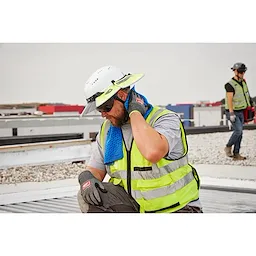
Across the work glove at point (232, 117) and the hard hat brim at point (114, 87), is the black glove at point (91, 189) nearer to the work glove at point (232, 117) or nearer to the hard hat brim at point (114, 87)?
the hard hat brim at point (114, 87)

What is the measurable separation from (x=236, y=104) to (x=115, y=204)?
1024 mm

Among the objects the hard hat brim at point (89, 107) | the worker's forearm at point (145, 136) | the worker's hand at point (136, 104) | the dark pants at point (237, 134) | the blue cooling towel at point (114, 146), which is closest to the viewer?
the worker's forearm at point (145, 136)

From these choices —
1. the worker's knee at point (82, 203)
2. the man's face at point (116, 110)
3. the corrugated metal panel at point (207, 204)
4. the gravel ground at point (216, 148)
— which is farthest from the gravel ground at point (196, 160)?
the man's face at point (116, 110)

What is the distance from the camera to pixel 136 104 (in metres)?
2.65

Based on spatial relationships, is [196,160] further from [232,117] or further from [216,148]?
[232,117]

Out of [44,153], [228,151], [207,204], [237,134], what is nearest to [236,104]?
[237,134]

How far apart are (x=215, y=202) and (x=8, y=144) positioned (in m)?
1.33

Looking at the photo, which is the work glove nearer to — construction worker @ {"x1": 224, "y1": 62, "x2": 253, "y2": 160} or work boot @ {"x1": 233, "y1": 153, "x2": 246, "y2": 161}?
construction worker @ {"x1": 224, "y1": 62, "x2": 253, "y2": 160}

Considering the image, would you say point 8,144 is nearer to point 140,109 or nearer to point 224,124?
point 140,109

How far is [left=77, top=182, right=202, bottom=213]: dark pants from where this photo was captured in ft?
8.98

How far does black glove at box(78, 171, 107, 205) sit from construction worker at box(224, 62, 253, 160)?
0.95 metres

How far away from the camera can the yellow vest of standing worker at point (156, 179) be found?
8.77ft

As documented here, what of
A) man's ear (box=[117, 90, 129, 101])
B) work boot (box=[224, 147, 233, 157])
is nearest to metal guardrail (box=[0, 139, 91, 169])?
man's ear (box=[117, 90, 129, 101])
